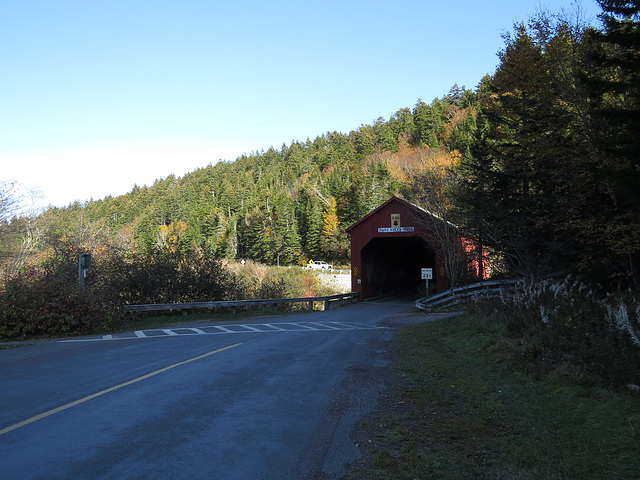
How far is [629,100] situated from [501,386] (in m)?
10.3

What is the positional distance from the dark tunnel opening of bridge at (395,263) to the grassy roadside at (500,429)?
2231 cm

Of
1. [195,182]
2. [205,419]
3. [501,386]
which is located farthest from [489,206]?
[195,182]

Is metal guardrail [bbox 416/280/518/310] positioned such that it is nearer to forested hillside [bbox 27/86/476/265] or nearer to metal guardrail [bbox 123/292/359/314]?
metal guardrail [bbox 123/292/359/314]

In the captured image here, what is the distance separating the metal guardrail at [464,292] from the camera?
2058 cm

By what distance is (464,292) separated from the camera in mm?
22797

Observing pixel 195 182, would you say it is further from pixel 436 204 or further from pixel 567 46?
pixel 567 46

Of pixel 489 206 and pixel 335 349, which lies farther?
pixel 489 206

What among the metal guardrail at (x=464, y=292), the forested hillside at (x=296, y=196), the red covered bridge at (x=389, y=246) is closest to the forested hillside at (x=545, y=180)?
the metal guardrail at (x=464, y=292)

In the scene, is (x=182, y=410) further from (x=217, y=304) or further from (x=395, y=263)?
(x=395, y=263)

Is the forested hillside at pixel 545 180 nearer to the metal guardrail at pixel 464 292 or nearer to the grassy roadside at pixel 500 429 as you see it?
the metal guardrail at pixel 464 292

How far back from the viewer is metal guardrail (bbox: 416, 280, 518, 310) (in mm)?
20578

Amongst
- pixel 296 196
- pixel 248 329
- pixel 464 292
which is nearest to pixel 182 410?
pixel 248 329

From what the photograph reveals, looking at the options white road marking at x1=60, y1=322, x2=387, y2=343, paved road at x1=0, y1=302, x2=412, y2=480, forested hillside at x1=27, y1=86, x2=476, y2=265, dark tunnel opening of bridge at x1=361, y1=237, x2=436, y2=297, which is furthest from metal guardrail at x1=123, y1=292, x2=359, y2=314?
forested hillside at x1=27, y1=86, x2=476, y2=265

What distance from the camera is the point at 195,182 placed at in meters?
144
